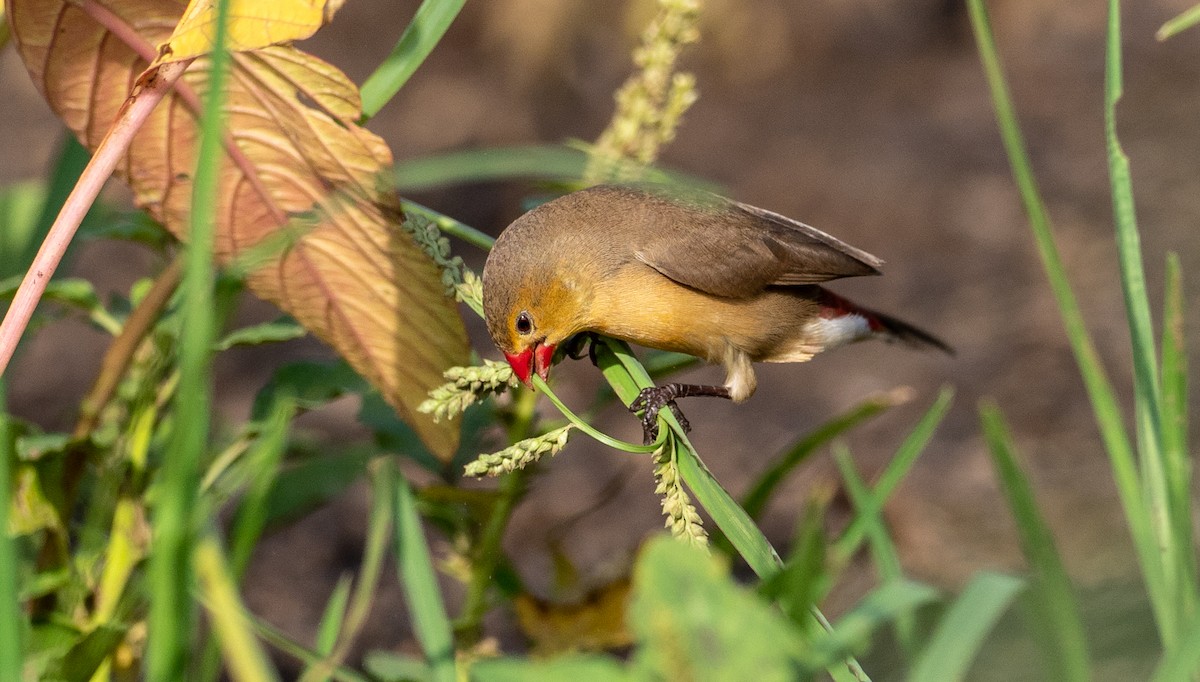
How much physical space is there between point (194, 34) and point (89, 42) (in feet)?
1.59

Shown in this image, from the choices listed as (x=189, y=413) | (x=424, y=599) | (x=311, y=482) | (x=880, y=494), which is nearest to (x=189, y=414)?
(x=189, y=413)

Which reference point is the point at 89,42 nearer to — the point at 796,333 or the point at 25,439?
the point at 25,439

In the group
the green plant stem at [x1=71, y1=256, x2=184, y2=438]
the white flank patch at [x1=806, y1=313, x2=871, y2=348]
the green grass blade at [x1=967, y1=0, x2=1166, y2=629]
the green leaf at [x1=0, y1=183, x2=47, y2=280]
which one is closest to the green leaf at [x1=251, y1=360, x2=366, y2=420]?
the green plant stem at [x1=71, y1=256, x2=184, y2=438]

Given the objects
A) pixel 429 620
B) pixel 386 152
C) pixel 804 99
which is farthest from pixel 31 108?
pixel 429 620

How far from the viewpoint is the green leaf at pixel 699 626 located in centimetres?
94

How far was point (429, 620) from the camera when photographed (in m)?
1.37

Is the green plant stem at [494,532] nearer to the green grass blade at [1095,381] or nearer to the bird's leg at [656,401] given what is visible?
the bird's leg at [656,401]

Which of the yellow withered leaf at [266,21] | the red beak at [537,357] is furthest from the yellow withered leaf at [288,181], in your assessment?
the red beak at [537,357]

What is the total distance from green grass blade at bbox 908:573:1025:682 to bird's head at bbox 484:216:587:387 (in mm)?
1457

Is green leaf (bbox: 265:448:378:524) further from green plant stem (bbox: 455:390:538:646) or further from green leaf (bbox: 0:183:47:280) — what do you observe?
green leaf (bbox: 0:183:47:280)

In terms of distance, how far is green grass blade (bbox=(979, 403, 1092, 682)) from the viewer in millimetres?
1296

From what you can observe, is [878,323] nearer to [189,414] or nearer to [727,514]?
[727,514]

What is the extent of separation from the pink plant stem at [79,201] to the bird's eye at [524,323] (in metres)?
1.09

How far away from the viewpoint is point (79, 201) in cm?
158
